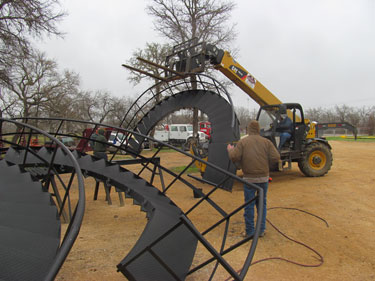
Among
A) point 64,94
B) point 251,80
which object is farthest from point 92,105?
point 251,80

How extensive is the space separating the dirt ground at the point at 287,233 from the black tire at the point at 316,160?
1.11 meters

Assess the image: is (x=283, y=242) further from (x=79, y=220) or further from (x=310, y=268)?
(x=79, y=220)

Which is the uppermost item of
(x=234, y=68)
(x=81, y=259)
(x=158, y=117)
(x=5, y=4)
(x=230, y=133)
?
(x=5, y=4)

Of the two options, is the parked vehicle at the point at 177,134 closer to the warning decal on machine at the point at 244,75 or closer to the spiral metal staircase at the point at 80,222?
the warning decal on machine at the point at 244,75

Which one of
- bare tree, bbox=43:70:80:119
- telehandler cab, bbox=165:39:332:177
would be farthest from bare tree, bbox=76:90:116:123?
telehandler cab, bbox=165:39:332:177

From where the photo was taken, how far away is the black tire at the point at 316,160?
906 cm

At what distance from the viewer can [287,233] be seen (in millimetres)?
4613

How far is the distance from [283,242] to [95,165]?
370cm

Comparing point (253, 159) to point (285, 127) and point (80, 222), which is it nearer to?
point (80, 222)

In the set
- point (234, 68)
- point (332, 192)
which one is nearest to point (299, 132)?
point (332, 192)

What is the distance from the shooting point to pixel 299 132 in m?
8.79

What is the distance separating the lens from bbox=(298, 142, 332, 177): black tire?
9.06 meters

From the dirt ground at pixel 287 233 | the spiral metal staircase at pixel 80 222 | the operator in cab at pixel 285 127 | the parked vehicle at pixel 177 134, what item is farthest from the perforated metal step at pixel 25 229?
the parked vehicle at pixel 177 134

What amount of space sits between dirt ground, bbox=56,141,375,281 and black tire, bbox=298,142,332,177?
1.11 metres
